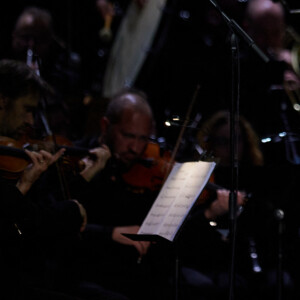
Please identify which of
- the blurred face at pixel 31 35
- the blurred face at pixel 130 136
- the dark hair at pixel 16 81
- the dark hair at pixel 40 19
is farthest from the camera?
the dark hair at pixel 40 19

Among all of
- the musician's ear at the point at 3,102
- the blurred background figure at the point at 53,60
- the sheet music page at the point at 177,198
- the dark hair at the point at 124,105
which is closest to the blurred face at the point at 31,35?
the blurred background figure at the point at 53,60

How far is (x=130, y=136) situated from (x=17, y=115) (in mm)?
942

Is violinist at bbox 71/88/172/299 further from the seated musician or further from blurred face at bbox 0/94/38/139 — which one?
blurred face at bbox 0/94/38/139

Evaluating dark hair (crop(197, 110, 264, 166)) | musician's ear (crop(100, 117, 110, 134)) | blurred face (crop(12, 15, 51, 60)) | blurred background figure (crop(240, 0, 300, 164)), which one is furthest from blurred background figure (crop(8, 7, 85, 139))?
blurred background figure (crop(240, 0, 300, 164))

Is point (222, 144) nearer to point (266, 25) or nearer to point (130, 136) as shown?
point (130, 136)

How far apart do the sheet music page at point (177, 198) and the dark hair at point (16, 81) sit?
83cm

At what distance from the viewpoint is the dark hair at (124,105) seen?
11.6 feet

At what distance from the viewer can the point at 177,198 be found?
2412 mm

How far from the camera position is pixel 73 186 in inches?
116

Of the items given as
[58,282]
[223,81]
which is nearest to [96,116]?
[223,81]

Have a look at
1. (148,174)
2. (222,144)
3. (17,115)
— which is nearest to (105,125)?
(148,174)

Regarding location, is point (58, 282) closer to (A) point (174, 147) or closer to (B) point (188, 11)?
(A) point (174, 147)

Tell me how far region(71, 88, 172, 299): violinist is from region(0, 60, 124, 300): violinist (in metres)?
0.17

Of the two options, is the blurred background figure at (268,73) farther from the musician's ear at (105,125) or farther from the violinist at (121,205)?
the musician's ear at (105,125)
